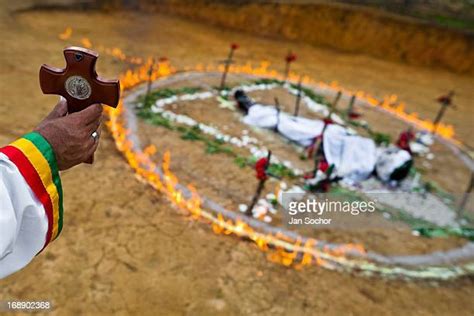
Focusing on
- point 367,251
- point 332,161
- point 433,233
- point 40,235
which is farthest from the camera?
point 332,161

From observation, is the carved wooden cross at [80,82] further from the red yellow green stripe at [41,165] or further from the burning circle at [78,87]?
the red yellow green stripe at [41,165]

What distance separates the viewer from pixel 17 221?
1.77 m

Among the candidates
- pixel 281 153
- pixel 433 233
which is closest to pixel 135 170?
pixel 281 153

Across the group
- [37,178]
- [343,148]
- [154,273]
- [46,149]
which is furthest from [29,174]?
[343,148]

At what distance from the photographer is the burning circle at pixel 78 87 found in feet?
6.69

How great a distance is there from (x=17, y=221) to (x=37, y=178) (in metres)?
0.22

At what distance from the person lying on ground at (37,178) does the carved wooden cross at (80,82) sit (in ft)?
0.22

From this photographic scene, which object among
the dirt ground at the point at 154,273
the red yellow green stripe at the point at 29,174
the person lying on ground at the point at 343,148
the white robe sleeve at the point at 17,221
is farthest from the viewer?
the person lying on ground at the point at 343,148

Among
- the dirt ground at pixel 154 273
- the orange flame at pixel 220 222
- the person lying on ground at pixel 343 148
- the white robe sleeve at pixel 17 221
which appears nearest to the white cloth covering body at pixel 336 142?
the person lying on ground at pixel 343 148

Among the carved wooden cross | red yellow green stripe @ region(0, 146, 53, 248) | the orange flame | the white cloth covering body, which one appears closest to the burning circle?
the carved wooden cross

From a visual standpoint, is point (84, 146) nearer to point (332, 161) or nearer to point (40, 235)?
point (40, 235)

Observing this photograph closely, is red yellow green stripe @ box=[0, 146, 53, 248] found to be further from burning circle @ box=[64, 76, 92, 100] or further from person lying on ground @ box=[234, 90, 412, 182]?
person lying on ground @ box=[234, 90, 412, 182]

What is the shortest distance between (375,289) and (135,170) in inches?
134

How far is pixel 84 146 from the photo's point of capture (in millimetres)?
2062
